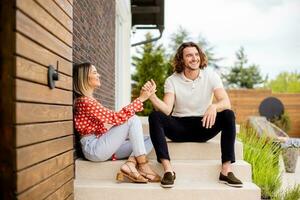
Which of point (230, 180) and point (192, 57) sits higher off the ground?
point (192, 57)

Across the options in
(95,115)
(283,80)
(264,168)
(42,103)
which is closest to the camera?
(42,103)

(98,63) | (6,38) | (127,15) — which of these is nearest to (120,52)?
(127,15)

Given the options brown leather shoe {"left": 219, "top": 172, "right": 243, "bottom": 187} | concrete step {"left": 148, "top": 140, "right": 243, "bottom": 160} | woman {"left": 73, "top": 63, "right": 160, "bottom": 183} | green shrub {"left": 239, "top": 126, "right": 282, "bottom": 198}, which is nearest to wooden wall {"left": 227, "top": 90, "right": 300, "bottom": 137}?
green shrub {"left": 239, "top": 126, "right": 282, "bottom": 198}

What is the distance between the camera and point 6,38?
172 centimetres

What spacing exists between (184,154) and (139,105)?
0.76m

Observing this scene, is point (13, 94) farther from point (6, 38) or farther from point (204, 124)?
point (204, 124)

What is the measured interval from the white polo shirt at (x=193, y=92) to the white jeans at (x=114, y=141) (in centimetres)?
55

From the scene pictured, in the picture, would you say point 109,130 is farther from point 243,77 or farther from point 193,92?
point 243,77

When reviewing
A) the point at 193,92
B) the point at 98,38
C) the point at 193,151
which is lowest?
the point at 193,151

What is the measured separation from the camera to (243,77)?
2945cm

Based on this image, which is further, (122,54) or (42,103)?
(122,54)

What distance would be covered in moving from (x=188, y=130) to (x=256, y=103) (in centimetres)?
828

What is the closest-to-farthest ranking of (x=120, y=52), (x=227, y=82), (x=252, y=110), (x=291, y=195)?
(x=291, y=195), (x=120, y=52), (x=252, y=110), (x=227, y=82)

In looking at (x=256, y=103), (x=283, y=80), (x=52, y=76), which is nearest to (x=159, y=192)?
(x=52, y=76)
